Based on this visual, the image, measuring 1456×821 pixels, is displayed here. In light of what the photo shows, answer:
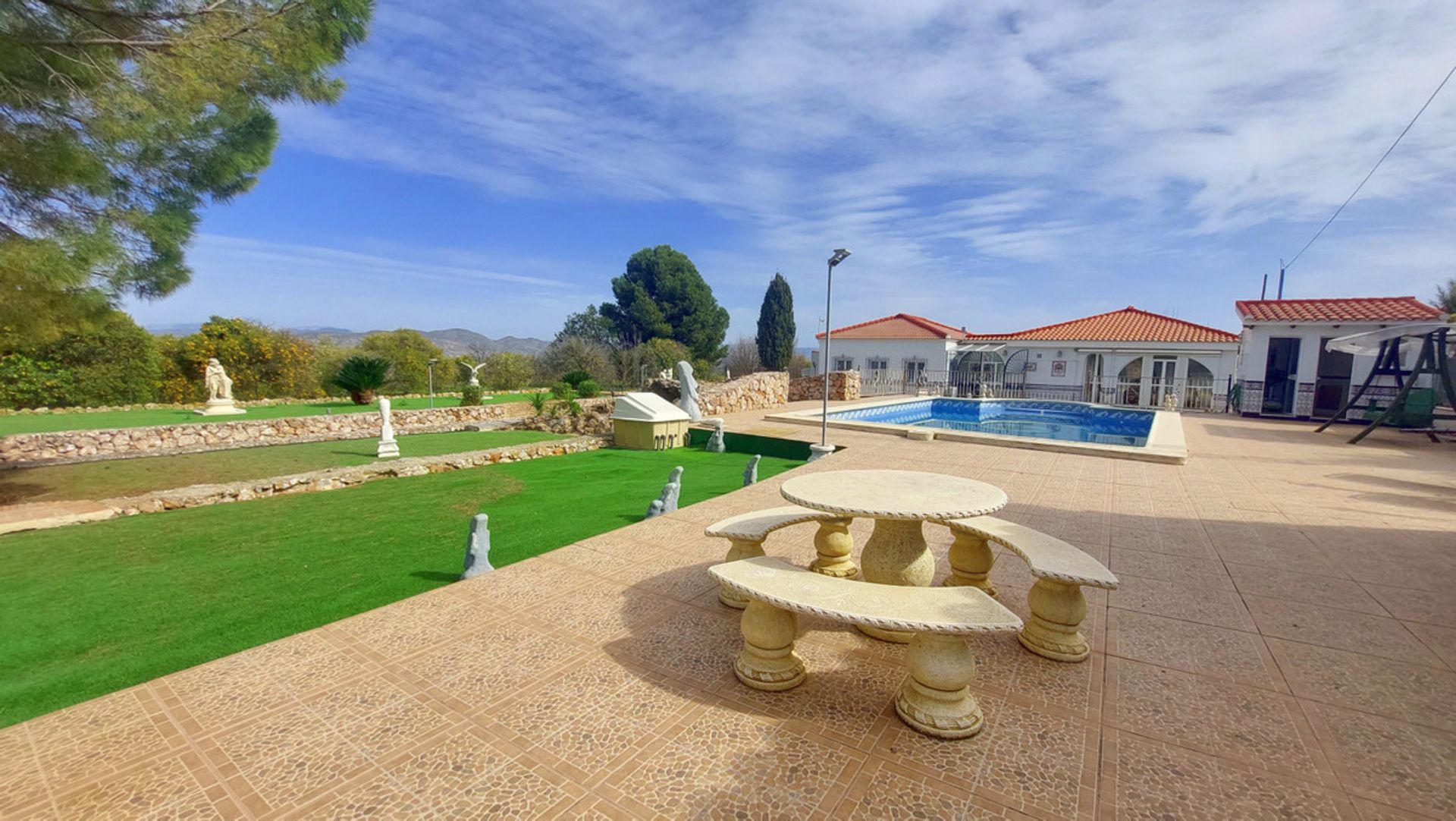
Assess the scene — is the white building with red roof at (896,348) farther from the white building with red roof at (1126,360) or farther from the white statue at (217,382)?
the white statue at (217,382)

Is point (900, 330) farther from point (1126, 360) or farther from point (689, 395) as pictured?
point (689, 395)

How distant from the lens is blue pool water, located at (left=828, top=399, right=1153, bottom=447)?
51.0 feet

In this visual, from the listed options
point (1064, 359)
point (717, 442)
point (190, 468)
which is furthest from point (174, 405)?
point (1064, 359)

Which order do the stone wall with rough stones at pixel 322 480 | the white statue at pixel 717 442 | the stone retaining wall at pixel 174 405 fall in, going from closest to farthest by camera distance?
the stone wall with rough stones at pixel 322 480 < the white statue at pixel 717 442 < the stone retaining wall at pixel 174 405

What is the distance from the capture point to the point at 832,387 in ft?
70.6

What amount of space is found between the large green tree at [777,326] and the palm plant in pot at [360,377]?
21.2 metres

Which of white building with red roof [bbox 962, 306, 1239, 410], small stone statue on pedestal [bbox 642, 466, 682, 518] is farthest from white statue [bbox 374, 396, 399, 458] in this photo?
white building with red roof [bbox 962, 306, 1239, 410]

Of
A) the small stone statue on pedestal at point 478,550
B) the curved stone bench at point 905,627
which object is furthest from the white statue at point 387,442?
the curved stone bench at point 905,627

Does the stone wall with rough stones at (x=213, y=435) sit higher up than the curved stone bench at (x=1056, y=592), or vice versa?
the curved stone bench at (x=1056, y=592)

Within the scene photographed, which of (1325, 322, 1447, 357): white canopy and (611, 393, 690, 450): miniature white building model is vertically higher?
(1325, 322, 1447, 357): white canopy

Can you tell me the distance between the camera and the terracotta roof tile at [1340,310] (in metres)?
14.5

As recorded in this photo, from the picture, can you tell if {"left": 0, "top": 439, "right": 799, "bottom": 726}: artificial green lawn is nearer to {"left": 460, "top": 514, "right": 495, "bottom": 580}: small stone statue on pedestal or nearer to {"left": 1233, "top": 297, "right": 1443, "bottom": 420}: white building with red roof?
{"left": 460, "top": 514, "right": 495, "bottom": 580}: small stone statue on pedestal

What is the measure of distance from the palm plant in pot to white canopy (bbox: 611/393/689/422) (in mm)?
9536

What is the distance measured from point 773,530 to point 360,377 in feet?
58.2
